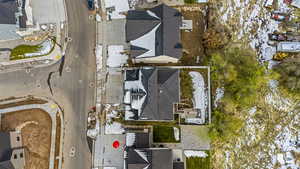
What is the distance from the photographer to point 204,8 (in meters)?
28.5

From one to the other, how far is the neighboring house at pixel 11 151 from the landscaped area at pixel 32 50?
10553mm

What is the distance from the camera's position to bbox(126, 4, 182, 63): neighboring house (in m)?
24.1

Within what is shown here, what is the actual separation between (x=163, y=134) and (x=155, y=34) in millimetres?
13019

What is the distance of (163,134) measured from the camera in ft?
85.5

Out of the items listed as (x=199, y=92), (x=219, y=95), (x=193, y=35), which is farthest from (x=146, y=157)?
(x=193, y=35)

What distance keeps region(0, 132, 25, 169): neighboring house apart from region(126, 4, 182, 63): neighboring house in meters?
18.8

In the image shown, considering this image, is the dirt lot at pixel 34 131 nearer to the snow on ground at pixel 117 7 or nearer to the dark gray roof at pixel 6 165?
the dark gray roof at pixel 6 165

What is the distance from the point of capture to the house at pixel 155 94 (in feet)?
76.4

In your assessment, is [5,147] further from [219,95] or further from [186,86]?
[219,95]

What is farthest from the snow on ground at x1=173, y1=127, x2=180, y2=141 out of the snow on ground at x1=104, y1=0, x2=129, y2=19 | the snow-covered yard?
the snow on ground at x1=104, y1=0, x2=129, y2=19

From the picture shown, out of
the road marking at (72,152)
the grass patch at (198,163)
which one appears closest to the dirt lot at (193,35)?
the grass patch at (198,163)

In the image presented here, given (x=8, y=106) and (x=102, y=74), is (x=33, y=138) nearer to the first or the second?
(x=8, y=106)

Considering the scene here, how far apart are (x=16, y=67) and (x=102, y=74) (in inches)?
470

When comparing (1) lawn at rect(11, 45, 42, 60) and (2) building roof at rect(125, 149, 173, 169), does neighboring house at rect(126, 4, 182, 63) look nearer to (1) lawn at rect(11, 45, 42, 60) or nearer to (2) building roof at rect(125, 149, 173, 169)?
(2) building roof at rect(125, 149, 173, 169)
